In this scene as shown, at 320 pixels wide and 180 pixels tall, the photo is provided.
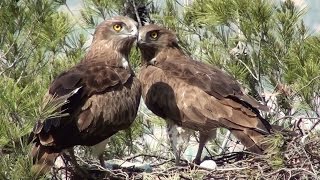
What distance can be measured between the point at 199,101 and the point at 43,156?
1.59 metres

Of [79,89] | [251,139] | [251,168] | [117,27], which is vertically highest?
[117,27]

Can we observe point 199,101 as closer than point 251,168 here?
No

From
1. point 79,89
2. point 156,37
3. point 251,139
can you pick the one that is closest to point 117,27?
point 156,37

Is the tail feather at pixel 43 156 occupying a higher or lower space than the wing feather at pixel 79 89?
lower

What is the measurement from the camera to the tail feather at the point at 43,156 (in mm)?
6008

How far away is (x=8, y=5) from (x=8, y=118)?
2.42 metres

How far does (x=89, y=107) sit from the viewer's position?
6.50m

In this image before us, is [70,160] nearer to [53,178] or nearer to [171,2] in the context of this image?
[53,178]

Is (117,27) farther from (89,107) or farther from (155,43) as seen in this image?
(89,107)

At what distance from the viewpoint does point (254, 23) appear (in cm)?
780

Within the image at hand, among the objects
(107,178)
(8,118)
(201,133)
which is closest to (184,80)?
(201,133)

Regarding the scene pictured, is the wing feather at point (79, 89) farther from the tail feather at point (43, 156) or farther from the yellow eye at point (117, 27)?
the yellow eye at point (117, 27)

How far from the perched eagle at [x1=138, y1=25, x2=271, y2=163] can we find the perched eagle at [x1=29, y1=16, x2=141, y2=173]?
0.38 m

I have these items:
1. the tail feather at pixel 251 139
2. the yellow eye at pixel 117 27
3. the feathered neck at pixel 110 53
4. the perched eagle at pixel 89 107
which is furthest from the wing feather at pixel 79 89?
the tail feather at pixel 251 139
